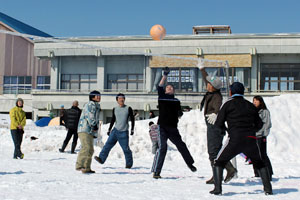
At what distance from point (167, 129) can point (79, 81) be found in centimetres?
3317

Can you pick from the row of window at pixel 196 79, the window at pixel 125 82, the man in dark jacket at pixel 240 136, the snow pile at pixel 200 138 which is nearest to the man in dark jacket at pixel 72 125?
the snow pile at pixel 200 138

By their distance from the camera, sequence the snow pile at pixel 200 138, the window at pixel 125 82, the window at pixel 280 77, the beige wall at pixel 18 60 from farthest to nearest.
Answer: the beige wall at pixel 18 60, the window at pixel 125 82, the window at pixel 280 77, the snow pile at pixel 200 138

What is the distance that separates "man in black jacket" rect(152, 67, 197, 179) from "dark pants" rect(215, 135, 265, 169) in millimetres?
1885

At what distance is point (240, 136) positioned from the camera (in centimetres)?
584

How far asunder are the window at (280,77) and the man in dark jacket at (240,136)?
3236 cm

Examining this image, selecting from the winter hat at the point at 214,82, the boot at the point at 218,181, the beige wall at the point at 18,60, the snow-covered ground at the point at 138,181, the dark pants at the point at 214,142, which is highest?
the beige wall at the point at 18,60

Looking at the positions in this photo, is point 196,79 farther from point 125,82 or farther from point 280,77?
point 280,77

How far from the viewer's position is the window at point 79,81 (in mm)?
39812

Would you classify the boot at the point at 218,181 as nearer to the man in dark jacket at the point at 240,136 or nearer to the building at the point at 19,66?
the man in dark jacket at the point at 240,136

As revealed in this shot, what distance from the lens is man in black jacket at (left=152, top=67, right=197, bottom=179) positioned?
7750 millimetres

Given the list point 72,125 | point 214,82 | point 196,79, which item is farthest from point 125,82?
point 214,82

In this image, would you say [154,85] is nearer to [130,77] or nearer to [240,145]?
[130,77]

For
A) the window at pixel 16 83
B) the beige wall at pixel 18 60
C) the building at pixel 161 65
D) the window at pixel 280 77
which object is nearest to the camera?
the building at pixel 161 65

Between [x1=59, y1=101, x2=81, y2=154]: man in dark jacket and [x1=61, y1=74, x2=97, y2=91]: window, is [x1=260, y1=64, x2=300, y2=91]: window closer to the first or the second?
[x1=61, y1=74, x2=97, y2=91]: window
